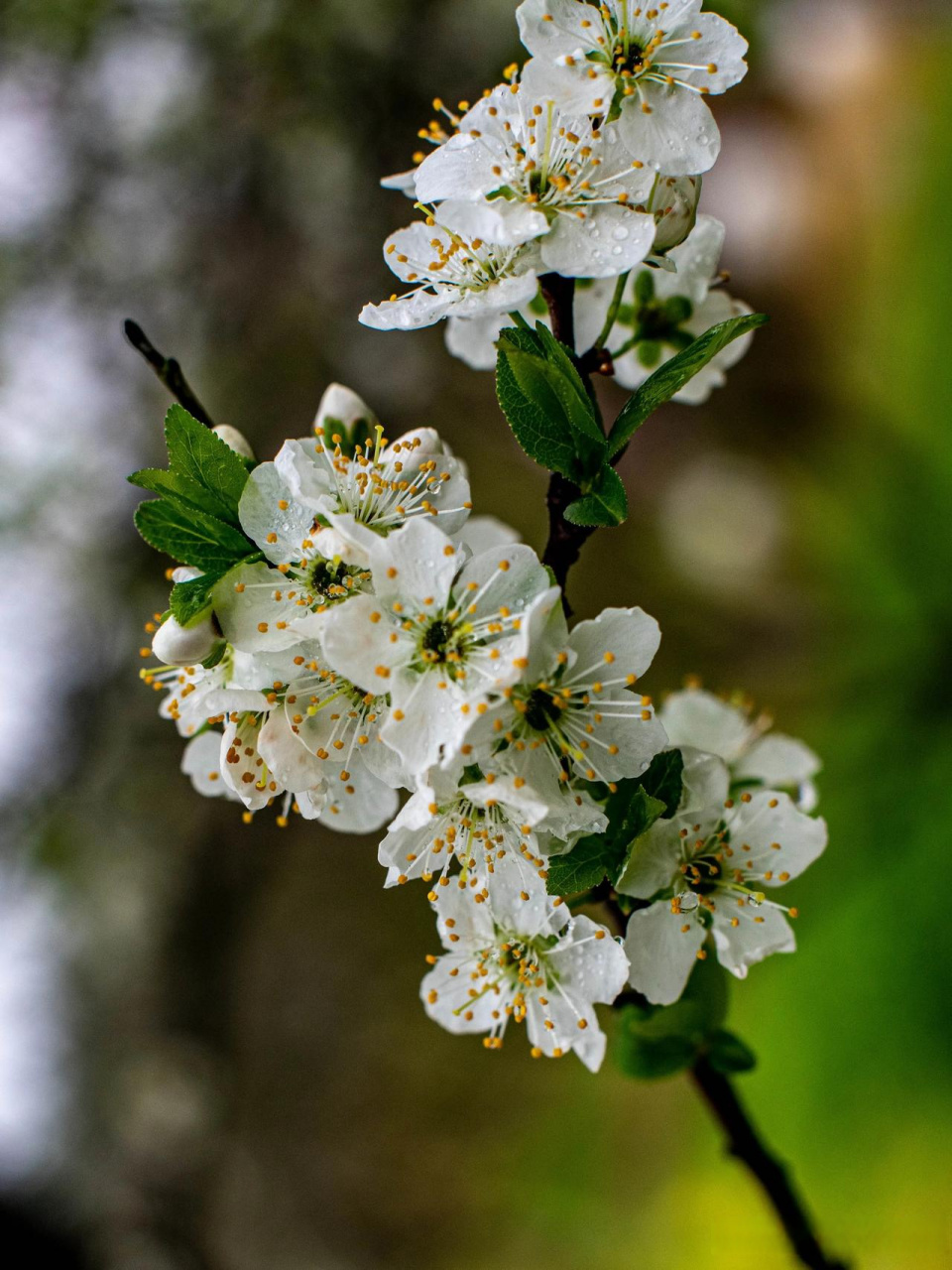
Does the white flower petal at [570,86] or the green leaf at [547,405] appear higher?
the white flower petal at [570,86]

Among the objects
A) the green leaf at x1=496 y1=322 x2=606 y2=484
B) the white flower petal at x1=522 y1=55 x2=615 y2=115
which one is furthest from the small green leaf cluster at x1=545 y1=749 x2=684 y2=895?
the white flower petal at x1=522 y1=55 x2=615 y2=115

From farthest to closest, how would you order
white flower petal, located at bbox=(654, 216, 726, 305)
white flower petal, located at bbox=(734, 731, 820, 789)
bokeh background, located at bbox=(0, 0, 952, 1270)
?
bokeh background, located at bbox=(0, 0, 952, 1270) → white flower petal, located at bbox=(734, 731, 820, 789) → white flower petal, located at bbox=(654, 216, 726, 305)

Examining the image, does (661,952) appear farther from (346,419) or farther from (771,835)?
(346,419)

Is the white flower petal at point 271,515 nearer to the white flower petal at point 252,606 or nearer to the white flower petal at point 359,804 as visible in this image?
the white flower petal at point 252,606

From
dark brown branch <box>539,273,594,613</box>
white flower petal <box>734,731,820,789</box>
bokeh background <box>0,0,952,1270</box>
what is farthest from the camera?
bokeh background <box>0,0,952,1270</box>

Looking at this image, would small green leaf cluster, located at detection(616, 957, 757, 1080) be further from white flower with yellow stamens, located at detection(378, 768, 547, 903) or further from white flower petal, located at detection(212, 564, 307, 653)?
white flower petal, located at detection(212, 564, 307, 653)

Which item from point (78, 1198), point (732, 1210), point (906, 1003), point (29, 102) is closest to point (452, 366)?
point (29, 102)

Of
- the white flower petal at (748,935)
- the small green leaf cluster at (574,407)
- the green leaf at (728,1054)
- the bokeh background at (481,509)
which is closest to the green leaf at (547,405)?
the small green leaf cluster at (574,407)
